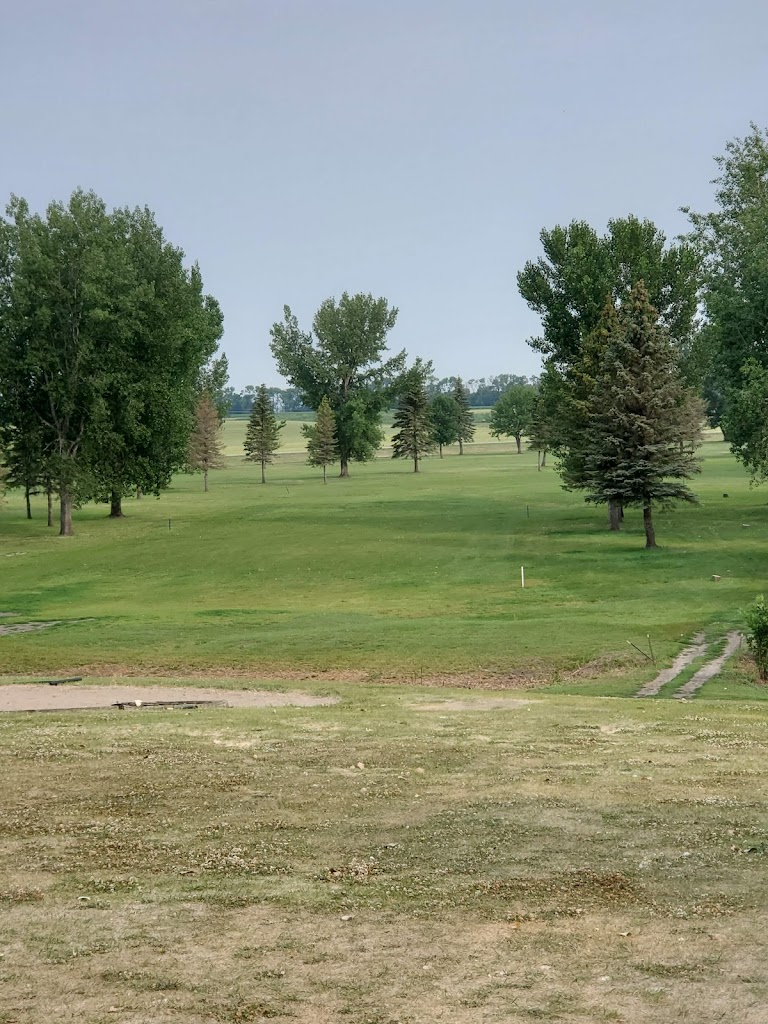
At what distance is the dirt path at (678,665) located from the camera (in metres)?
24.8

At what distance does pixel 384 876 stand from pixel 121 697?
13.9 m

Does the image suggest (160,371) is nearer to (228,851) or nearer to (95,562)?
(95,562)

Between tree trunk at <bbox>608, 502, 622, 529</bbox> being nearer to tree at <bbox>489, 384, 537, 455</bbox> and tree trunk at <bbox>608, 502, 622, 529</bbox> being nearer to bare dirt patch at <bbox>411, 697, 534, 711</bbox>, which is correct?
bare dirt patch at <bbox>411, 697, 534, 711</bbox>

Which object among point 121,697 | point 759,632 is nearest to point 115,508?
point 121,697

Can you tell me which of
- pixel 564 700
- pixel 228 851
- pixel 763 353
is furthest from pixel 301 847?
pixel 763 353

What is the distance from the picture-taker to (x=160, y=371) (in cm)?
7206

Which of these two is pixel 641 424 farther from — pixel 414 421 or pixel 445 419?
pixel 445 419

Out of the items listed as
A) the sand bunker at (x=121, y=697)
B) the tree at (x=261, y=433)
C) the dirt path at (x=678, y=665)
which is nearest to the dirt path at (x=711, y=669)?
the dirt path at (x=678, y=665)

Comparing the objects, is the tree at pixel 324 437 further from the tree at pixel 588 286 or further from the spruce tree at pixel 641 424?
the spruce tree at pixel 641 424

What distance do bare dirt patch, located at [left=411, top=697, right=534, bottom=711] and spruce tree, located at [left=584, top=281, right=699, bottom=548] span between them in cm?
3248

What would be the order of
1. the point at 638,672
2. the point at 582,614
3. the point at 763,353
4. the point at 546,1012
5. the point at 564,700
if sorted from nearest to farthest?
the point at 546,1012, the point at 564,700, the point at 638,672, the point at 582,614, the point at 763,353

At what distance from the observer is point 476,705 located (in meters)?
21.8

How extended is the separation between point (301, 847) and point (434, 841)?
1372mm

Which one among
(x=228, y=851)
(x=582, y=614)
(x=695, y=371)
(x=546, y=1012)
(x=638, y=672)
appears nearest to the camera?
(x=546, y=1012)
